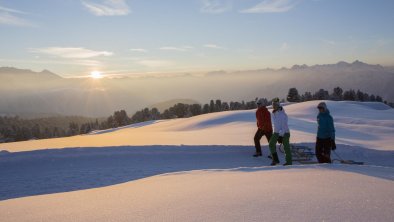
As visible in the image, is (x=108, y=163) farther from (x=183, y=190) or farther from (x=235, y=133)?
(x=235, y=133)

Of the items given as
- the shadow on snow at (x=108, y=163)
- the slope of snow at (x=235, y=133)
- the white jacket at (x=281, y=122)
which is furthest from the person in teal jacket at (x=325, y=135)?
the slope of snow at (x=235, y=133)

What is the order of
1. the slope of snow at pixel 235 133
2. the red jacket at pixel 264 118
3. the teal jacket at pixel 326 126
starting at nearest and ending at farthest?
the teal jacket at pixel 326 126
the red jacket at pixel 264 118
the slope of snow at pixel 235 133

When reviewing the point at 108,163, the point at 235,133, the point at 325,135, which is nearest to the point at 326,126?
the point at 325,135

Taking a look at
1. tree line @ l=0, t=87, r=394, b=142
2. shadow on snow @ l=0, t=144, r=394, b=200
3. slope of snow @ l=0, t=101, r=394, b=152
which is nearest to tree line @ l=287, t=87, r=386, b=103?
tree line @ l=0, t=87, r=394, b=142

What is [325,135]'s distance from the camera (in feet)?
33.6

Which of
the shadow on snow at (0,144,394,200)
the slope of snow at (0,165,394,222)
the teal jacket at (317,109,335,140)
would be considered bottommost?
the shadow on snow at (0,144,394,200)

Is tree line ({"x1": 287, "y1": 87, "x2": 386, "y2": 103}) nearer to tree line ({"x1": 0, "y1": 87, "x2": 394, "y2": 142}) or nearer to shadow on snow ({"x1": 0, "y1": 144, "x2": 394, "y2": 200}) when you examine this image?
tree line ({"x1": 0, "y1": 87, "x2": 394, "y2": 142})

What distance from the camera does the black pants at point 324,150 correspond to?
1023 centimetres

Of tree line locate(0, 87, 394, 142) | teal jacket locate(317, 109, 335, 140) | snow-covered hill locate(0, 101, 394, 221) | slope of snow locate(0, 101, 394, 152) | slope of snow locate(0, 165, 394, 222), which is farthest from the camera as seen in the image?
tree line locate(0, 87, 394, 142)

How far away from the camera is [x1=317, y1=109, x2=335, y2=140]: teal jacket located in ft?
33.4

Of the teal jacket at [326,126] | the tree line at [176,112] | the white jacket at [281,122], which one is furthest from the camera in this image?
the tree line at [176,112]

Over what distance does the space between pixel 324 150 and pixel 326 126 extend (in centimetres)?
69

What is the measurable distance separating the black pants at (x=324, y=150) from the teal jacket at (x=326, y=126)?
0.43 ft

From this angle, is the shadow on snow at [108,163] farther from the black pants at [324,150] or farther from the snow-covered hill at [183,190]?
the black pants at [324,150]
